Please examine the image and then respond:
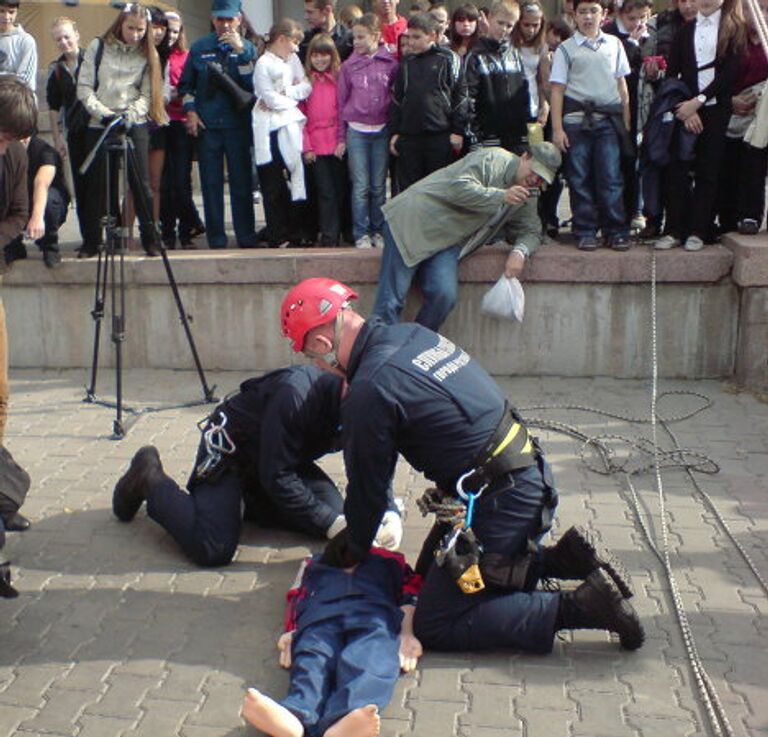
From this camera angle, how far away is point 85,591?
4715mm

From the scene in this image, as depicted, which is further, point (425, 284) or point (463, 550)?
point (425, 284)

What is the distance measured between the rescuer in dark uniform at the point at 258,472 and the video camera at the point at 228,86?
12.5ft

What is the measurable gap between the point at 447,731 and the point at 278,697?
600 mm

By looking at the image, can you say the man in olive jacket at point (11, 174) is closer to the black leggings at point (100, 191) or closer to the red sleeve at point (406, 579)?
the red sleeve at point (406, 579)

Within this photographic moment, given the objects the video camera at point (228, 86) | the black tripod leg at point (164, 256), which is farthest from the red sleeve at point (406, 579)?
the video camera at point (228, 86)

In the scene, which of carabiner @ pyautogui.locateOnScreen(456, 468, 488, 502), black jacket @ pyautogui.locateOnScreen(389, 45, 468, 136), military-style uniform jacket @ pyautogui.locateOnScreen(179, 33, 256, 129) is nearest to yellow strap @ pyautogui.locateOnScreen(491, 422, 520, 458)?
carabiner @ pyautogui.locateOnScreen(456, 468, 488, 502)

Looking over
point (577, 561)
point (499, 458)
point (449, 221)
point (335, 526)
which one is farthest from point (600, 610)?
point (449, 221)

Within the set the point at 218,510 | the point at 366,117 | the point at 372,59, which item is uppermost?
the point at 372,59

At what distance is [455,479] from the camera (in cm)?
405

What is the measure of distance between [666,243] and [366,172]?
2.11 metres

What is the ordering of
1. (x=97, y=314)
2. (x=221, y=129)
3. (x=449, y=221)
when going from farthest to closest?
(x=221, y=129) < (x=449, y=221) < (x=97, y=314)

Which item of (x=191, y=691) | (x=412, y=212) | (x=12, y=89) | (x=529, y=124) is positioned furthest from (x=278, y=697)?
(x=529, y=124)

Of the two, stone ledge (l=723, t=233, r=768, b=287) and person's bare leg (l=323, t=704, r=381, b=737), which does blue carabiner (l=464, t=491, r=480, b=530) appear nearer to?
person's bare leg (l=323, t=704, r=381, b=737)

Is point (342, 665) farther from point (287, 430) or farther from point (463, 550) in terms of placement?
point (287, 430)
